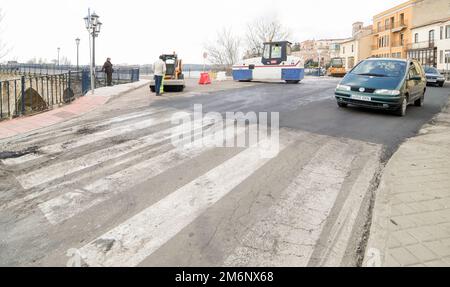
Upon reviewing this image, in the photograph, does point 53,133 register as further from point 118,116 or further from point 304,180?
point 304,180

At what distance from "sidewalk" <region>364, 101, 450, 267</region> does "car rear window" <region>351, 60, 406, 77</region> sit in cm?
445

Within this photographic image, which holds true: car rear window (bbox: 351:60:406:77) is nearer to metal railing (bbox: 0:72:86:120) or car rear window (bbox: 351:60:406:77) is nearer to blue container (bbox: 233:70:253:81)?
metal railing (bbox: 0:72:86:120)

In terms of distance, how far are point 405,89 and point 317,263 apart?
27.5 feet

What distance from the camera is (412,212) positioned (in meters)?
3.86

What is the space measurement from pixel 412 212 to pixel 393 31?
68.0 m

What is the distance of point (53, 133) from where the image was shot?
8117mm

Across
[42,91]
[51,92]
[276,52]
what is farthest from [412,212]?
[276,52]

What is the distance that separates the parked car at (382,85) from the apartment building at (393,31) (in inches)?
2153

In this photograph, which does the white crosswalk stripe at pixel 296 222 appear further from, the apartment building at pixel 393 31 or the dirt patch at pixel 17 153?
the apartment building at pixel 393 31

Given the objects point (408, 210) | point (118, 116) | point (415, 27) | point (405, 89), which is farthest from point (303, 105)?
point (415, 27)

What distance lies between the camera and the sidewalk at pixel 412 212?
3.05m

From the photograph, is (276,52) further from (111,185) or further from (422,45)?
(422,45)

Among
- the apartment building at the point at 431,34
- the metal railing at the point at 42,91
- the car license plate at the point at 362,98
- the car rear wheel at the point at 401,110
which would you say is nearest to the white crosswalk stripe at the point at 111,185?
the car license plate at the point at 362,98
